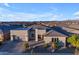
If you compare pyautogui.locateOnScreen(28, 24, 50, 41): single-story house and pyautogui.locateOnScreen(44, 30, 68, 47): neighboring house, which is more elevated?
pyautogui.locateOnScreen(28, 24, 50, 41): single-story house

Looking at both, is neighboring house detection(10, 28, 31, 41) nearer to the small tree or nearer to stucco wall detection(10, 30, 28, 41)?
stucco wall detection(10, 30, 28, 41)

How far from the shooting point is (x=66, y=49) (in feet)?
8.67

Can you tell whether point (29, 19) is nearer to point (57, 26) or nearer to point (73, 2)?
point (57, 26)

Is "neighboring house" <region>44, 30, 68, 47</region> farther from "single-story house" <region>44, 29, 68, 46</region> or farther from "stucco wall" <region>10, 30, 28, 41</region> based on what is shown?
"stucco wall" <region>10, 30, 28, 41</region>

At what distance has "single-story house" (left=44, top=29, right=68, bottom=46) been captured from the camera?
264 cm

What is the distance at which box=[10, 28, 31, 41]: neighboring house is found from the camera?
8.65ft

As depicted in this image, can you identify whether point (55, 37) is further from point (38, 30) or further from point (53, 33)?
point (38, 30)

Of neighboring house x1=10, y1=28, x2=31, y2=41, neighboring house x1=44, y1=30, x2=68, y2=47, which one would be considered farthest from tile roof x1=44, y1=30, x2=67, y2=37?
neighboring house x1=10, y1=28, x2=31, y2=41

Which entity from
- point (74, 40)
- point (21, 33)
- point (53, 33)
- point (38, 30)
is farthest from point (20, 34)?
point (74, 40)

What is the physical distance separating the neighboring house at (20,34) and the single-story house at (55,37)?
201 mm

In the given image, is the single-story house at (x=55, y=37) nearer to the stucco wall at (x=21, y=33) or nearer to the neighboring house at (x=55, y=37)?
the neighboring house at (x=55, y=37)

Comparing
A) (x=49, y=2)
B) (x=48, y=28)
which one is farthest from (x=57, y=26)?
(x=49, y=2)

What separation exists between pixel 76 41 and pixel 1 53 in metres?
0.79

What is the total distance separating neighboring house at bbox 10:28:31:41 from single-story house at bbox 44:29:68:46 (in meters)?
0.20
